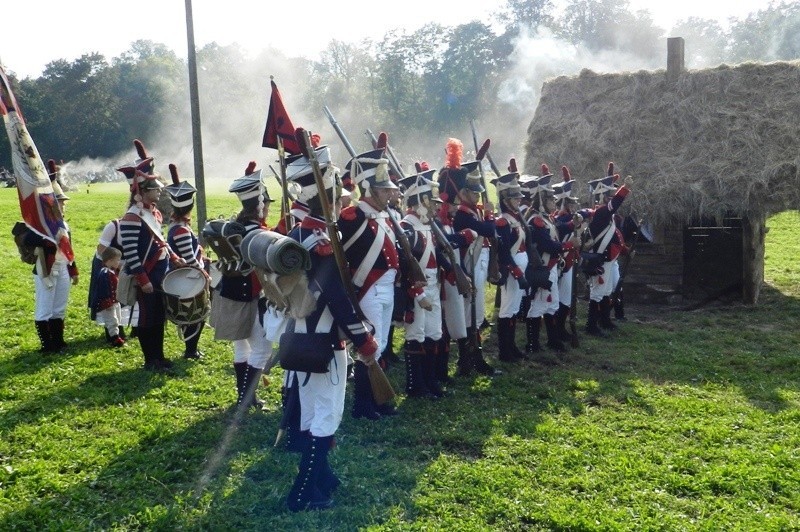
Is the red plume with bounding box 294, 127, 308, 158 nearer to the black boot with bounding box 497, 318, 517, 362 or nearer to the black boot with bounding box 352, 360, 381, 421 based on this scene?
the black boot with bounding box 352, 360, 381, 421

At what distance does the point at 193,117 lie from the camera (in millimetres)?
13141

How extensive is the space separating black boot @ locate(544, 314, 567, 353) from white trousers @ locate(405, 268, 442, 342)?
8.80 ft

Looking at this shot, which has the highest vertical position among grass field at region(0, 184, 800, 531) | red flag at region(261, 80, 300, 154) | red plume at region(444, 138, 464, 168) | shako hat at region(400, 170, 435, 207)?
red flag at region(261, 80, 300, 154)

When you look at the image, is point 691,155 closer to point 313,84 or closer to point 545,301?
point 545,301

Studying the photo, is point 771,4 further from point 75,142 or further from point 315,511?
point 315,511

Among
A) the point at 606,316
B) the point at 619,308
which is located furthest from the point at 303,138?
the point at 619,308

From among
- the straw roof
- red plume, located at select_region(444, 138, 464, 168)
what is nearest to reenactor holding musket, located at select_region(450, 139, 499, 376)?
red plume, located at select_region(444, 138, 464, 168)

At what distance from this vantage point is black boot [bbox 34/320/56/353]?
939cm

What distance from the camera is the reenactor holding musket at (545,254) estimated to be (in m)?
10.0

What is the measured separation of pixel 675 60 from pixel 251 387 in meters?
10.6

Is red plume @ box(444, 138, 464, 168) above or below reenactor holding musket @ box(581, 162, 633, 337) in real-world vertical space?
above

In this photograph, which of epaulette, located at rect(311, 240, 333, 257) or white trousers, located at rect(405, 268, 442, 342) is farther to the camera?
white trousers, located at rect(405, 268, 442, 342)

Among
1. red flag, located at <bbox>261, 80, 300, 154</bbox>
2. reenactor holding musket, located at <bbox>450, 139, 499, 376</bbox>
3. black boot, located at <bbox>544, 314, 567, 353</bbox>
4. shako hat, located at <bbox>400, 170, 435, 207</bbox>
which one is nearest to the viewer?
red flag, located at <bbox>261, 80, 300, 154</bbox>

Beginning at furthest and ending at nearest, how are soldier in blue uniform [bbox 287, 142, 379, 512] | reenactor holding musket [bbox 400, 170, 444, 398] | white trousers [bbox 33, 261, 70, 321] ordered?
white trousers [bbox 33, 261, 70, 321]
reenactor holding musket [bbox 400, 170, 444, 398]
soldier in blue uniform [bbox 287, 142, 379, 512]
